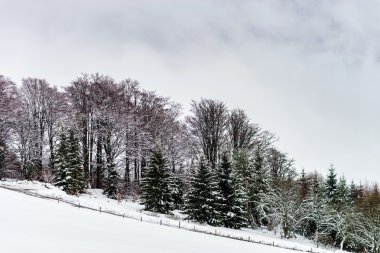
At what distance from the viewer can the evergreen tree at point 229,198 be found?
32.5 meters

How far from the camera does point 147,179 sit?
34.0 meters

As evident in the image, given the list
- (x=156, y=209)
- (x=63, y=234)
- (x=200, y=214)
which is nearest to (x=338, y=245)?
(x=200, y=214)

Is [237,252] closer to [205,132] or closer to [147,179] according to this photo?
[147,179]

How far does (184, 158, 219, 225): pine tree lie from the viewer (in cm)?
3178

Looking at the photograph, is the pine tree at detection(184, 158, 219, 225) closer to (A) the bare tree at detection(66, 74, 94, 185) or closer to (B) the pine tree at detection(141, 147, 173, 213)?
(B) the pine tree at detection(141, 147, 173, 213)

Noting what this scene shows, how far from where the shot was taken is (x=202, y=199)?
3222 centimetres

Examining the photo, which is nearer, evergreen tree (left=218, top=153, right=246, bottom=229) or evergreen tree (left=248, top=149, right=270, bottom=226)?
evergreen tree (left=218, top=153, right=246, bottom=229)

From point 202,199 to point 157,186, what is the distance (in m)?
4.23

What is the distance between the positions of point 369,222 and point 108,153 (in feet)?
87.5

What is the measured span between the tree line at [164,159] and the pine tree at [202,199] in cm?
9

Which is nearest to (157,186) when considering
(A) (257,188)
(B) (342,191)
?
(A) (257,188)

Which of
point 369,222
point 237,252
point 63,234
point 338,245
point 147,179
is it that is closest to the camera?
point 63,234

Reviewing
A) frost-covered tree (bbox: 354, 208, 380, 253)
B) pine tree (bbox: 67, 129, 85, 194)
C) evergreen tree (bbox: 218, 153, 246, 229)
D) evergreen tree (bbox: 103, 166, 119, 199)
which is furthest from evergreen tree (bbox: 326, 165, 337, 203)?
Answer: pine tree (bbox: 67, 129, 85, 194)

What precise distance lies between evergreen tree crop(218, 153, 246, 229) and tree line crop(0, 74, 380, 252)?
3.5 inches
